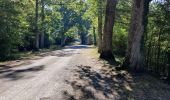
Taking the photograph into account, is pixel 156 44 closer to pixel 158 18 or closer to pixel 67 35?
pixel 158 18

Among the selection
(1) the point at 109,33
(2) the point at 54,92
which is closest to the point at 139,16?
(2) the point at 54,92

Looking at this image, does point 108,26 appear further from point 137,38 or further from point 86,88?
point 86,88

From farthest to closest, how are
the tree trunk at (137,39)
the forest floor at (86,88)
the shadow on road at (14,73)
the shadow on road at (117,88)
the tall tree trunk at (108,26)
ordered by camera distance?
the tall tree trunk at (108,26), the tree trunk at (137,39), the shadow on road at (14,73), the shadow on road at (117,88), the forest floor at (86,88)

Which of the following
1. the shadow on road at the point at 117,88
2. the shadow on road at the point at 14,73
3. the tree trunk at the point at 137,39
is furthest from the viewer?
the tree trunk at the point at 137,39

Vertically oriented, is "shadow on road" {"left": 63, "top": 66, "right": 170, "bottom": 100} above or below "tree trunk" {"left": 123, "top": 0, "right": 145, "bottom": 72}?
below

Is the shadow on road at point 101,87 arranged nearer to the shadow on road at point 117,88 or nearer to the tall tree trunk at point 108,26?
the shadow on road at point 117,88

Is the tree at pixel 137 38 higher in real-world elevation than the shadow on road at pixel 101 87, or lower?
higher

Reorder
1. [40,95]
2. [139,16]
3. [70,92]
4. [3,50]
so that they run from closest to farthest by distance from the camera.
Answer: [40,95], [70,92], [139,16], [3,50]

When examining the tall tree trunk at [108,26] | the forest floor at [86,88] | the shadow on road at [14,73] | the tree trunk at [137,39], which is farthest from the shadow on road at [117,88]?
the tall tree trunk at [108,26]

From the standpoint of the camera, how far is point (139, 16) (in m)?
15.3

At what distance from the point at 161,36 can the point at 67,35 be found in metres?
69.3

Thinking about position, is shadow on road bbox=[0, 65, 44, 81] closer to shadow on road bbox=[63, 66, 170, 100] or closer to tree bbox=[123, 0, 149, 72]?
shadow on road bbox=[63, 66, 170, 100]

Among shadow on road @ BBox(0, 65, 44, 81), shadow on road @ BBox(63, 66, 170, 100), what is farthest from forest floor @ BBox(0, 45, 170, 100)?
shadow on road @ BBox(0, 65, 44, 81)

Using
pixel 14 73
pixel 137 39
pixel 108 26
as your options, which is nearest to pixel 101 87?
pixel 137 39
